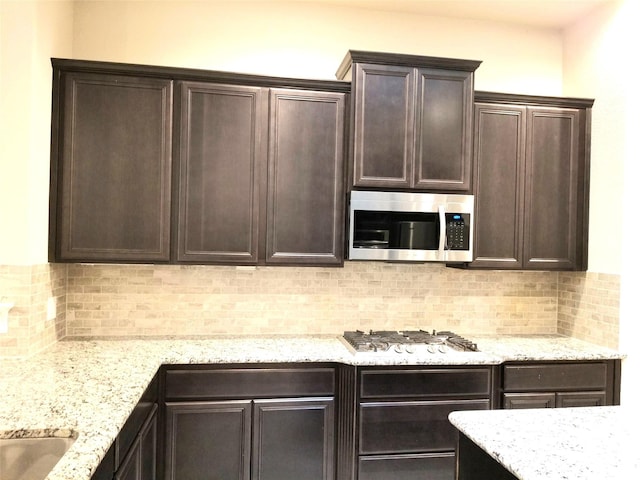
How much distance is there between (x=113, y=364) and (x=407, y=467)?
5.42 ft

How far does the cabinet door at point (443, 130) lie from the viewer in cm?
291

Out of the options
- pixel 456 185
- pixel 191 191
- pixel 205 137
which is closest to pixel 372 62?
pixel 456 185

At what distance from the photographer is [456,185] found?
9.64ft

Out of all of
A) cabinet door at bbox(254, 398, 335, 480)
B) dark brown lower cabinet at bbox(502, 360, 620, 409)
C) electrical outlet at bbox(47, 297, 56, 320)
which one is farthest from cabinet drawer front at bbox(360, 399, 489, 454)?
electrical outlet at bbox(47, 297, 56, 320)

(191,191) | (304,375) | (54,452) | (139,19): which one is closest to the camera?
(54,452)

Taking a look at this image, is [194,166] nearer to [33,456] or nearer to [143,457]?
[143,457]

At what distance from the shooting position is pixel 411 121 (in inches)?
114

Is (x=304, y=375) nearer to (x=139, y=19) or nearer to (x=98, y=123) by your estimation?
(x=98, y=123)

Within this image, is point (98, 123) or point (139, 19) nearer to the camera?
point (98, 123)

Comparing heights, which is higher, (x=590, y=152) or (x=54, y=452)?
(x=590, y=152)

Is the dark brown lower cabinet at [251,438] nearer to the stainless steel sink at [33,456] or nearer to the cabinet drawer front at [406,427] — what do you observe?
the cabinet drawer front at [406,427]

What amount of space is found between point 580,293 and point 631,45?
5.19 feet

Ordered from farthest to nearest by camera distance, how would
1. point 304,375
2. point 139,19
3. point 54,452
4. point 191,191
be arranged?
point 139,19
point 191,191
point 304,375
point 54,452

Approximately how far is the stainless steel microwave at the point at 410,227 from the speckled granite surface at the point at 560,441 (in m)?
1.30
